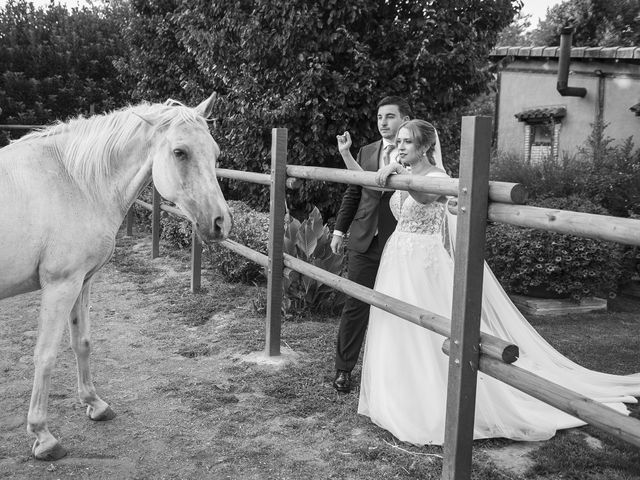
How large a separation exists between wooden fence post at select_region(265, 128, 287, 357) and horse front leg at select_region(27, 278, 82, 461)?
5.39 ft

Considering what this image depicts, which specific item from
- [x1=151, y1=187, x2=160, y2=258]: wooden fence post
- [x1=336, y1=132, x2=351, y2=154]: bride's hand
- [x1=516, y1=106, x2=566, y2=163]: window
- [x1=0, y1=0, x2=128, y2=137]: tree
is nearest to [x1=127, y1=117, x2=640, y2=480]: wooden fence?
[x1=336, y1=132, x2=351, y2=154]: bride's hand

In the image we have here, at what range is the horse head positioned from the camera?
2879mm

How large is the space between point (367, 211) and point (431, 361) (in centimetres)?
104

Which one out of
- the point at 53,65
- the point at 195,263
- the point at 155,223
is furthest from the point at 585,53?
the point at 53,65

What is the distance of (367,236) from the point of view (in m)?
3.72

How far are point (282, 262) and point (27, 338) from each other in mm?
2253

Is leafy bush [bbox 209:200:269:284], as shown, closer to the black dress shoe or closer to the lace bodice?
the black dress shoe

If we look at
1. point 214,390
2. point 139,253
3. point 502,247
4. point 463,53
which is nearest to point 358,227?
point 214,390

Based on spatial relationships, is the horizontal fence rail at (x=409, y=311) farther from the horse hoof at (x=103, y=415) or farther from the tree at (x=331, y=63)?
the tree at (x=331, y=63)

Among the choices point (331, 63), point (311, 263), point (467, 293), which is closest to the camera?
point (467, 293)

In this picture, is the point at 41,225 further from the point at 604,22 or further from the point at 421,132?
the point at 604,22

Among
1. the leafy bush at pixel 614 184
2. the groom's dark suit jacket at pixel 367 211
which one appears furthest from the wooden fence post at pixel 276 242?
the leafy bush at pixel 614 184

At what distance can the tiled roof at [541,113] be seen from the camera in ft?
39.2

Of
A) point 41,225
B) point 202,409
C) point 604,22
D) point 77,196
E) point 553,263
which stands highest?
point 604,22
